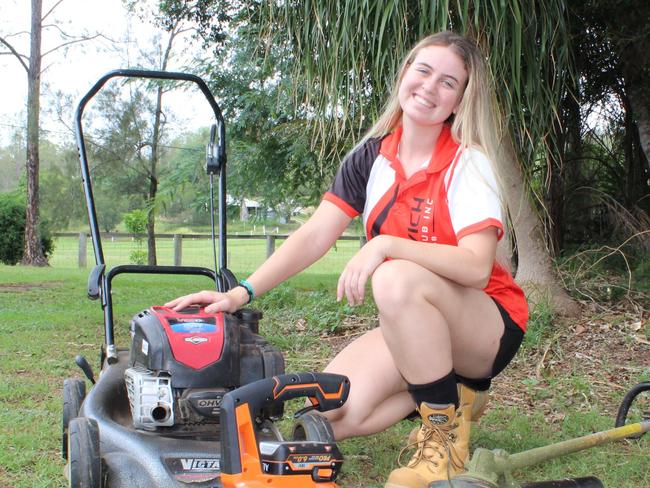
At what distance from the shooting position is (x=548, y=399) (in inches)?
136

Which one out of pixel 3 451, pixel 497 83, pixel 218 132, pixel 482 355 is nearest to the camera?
pixel 482 355

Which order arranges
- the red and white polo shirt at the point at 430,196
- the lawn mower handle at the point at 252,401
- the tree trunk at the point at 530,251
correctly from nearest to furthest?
1. the lawn mower handle at the point at 252,401
2. the red and white polo shirt at the point at 430,196
3. the tree trunk at the point at 530,251

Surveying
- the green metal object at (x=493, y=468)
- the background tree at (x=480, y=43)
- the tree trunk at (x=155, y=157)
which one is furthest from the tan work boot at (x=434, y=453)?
the tree trunk at (x=155, y=157)

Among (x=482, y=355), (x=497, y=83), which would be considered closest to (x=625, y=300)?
(x=497, y=83)

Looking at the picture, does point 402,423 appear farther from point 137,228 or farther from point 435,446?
point 137,228

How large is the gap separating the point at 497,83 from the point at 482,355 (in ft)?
6.78

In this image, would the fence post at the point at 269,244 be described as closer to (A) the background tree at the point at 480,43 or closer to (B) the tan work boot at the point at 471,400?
(A) the background tree at the point at 480,43

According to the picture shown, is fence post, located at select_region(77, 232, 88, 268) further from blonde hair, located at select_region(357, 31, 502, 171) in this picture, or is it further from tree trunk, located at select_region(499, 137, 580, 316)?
blonde hair, located at select_region(357, 31, 502, 171)

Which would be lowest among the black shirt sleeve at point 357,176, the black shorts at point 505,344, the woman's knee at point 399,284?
the black shorts at point 505,344

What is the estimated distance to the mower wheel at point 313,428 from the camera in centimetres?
168

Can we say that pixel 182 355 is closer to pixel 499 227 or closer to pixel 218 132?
pixel 499 227

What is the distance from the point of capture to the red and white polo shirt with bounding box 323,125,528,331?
2.05 metres

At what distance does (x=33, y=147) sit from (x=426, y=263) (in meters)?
12.5

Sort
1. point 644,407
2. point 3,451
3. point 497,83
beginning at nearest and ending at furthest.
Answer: point 3,451
point 644,407
point 497,83
